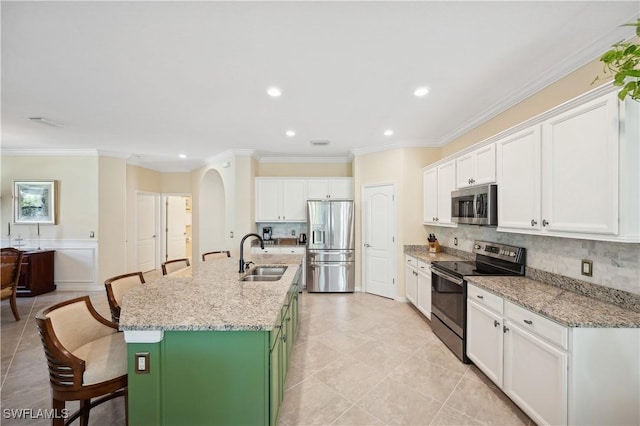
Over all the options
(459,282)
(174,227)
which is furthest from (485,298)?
(174,227)

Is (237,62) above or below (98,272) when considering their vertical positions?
above

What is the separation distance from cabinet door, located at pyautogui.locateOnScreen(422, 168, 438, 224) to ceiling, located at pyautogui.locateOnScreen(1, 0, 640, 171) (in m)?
0.73

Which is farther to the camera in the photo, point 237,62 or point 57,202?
point 57,202

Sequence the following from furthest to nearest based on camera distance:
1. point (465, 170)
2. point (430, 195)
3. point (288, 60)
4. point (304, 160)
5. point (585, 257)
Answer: point (304, 160)
point (430, 195)
point (465, 170)
point (288, 60)
point (585, 257)

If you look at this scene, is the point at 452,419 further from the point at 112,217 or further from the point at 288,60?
the point at 112,217

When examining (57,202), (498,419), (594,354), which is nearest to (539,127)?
(594,354)

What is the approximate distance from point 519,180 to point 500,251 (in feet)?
2.86

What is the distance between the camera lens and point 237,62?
2141mm

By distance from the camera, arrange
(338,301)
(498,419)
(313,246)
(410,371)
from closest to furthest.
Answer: (498,419) < (410,371) < (338,301) < (313,246)

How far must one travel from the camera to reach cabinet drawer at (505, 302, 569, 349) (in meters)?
1.53

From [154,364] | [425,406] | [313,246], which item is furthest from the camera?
[313,246]

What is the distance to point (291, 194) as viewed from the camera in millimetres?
5258

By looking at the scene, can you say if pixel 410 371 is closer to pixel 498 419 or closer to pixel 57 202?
pixel 498 419

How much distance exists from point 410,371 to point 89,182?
249 inches
